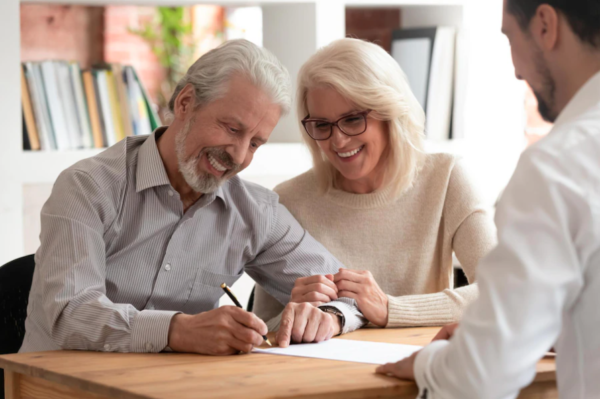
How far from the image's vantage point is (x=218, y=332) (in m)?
1.61

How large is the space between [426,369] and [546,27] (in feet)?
1.77

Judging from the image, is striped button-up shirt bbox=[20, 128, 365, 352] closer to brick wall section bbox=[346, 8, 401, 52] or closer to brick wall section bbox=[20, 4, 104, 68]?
brick wall section bbox=[346, 8, 401, 52]

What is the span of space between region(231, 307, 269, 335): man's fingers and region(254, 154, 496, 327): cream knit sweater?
2.18 ft

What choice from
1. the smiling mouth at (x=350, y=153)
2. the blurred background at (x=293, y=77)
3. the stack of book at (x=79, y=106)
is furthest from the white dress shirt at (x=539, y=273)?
the stack of book at (x=79, y=106)

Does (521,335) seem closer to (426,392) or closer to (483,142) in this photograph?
(426,392)

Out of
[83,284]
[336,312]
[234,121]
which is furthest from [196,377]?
[234,121]

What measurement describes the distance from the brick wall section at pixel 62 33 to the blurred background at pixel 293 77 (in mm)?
A: 12

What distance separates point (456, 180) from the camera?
2.42 metres

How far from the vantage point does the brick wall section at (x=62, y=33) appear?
13.5ft

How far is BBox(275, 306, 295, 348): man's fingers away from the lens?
1.71 metres

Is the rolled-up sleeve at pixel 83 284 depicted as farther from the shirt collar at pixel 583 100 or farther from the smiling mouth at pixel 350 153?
the shirt collar at pixel 583 100

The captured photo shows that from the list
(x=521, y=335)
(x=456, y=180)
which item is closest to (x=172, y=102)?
(x=456, y=180)

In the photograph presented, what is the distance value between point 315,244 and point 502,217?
1251mm

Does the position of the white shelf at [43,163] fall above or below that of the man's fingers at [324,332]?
above
